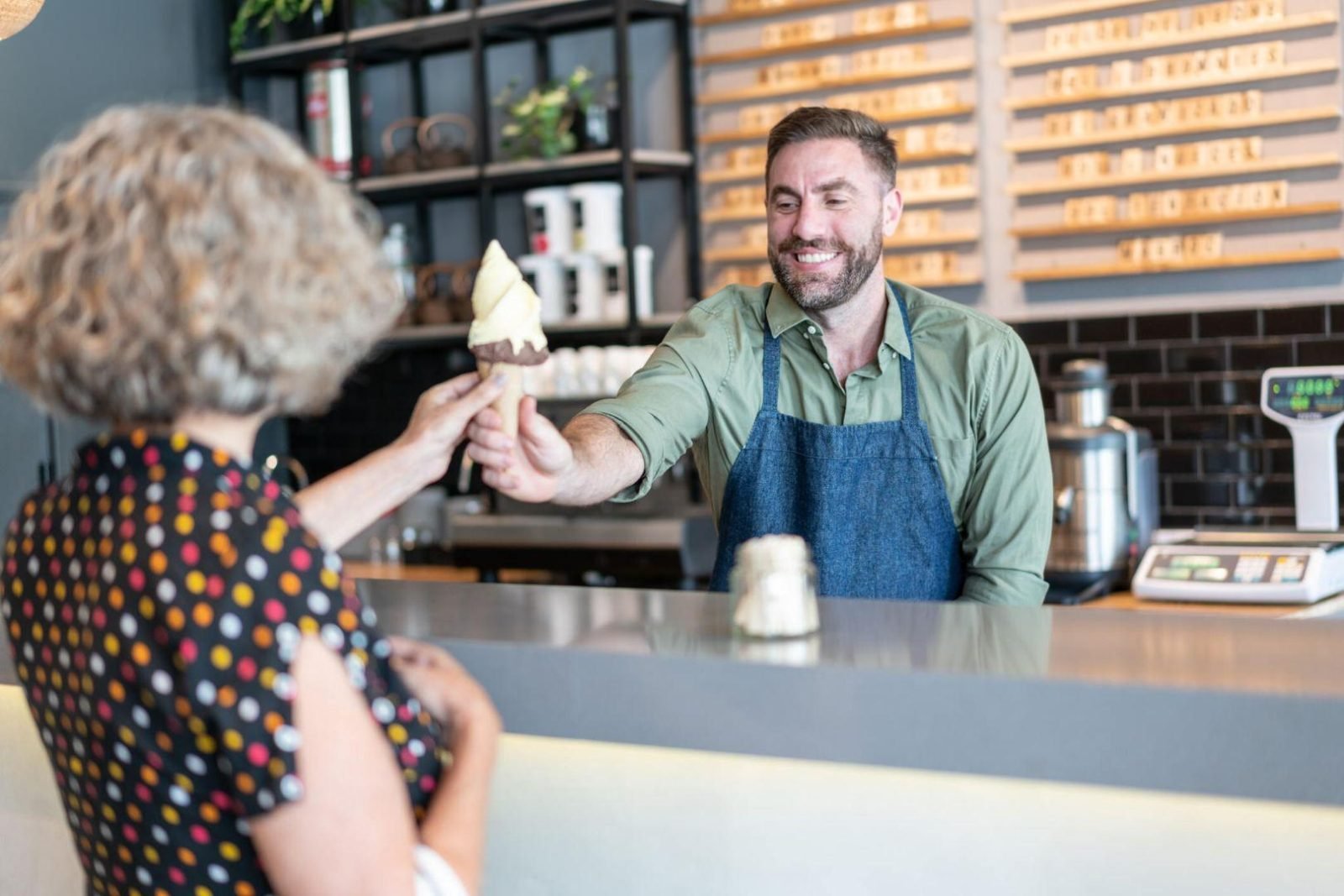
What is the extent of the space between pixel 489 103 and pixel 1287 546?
3.00 meters

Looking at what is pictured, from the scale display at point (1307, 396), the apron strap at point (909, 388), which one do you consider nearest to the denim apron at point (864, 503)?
the apron strap at point (909, 388)

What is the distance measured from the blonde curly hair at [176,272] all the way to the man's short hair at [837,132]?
1.38 m

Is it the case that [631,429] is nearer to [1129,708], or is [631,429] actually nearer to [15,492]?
[1129,708]

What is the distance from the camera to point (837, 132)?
2.31 metres

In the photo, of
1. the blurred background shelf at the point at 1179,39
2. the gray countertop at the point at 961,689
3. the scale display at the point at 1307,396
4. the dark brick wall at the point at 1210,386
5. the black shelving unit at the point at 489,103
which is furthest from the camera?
the black shelving unit at the point at 489,103

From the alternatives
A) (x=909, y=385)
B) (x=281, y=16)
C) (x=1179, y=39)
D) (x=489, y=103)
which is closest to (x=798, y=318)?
(x=909, y=385)

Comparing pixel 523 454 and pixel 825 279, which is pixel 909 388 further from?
pixel 523 454

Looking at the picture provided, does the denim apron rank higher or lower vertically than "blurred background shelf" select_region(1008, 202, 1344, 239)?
lower

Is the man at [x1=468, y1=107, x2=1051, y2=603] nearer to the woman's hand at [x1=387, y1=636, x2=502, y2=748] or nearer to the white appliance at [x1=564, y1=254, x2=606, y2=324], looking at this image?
the woman's hand at [x1=387, y1=636, x2=502, y2=748]

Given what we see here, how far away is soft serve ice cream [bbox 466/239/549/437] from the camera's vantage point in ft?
5.36

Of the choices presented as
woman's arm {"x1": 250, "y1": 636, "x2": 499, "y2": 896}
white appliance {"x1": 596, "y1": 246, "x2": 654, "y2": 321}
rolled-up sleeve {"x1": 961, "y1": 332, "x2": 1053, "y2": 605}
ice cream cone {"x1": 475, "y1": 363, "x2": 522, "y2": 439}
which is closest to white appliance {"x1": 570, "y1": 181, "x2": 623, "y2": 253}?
white appliance {"x1": 596, "y1": 246, "x2": 654, "y2": 321}

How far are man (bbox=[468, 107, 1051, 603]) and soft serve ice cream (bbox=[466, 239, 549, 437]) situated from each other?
523 mm

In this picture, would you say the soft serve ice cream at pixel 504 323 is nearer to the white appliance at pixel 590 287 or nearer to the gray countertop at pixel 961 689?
the gray countertop at pixel 961 689

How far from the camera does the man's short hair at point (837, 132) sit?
90.8 inches
